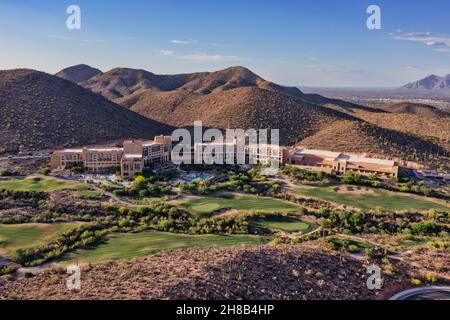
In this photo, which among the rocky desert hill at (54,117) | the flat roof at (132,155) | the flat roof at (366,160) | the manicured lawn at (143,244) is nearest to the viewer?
the manicured lawn at (143,244)

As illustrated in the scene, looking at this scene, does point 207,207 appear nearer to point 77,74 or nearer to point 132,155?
point 132,155

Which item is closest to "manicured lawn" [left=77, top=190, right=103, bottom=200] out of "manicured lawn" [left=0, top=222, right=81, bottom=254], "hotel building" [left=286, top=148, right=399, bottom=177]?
"manicured lawn" [left=0, top=222, right=81, bottom=254]

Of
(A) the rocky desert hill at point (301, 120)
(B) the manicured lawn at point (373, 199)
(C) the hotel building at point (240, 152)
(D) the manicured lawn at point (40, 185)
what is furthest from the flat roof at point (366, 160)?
(D) the manicured lawn at point (40, 185)

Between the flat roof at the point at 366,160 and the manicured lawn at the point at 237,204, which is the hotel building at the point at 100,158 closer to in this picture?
the manicured lawn at the point at 237,204

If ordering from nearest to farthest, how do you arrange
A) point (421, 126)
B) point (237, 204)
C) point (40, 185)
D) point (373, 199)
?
point (237, 204), point (373, 199), point (40, 185), point (421, 126)

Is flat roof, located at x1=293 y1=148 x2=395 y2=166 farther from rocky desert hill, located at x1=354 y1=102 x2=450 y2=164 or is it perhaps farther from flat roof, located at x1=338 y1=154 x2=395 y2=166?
rocky desert hill, located at x1=354 y1=102 x2=450 y2=164

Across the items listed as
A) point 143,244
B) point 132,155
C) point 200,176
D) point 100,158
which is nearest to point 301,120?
point 200,176
